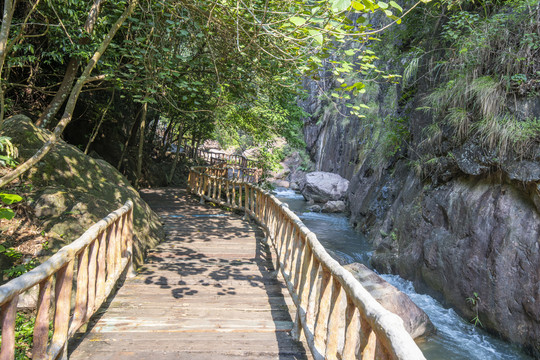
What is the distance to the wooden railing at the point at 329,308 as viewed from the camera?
1.78 m

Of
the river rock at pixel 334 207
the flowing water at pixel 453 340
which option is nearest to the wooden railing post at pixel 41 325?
the flowing water at pixel 453 340

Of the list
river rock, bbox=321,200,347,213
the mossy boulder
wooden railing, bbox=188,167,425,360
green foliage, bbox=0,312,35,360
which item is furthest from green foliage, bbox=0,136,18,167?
river rock, bbox=321,200,347,213

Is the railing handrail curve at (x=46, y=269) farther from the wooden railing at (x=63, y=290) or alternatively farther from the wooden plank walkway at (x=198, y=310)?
the wooden plank walkway at (x=198, y=310)

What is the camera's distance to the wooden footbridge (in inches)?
89.2

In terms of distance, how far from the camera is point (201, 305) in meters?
4.33

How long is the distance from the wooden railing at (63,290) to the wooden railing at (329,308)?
6.75 ft

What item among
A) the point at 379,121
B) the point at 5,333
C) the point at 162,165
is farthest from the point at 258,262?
the point at 162,165

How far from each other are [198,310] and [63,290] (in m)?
1.80

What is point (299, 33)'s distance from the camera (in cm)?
565

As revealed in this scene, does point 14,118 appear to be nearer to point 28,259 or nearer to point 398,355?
point 28,259

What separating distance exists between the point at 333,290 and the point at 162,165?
1962 centimetres

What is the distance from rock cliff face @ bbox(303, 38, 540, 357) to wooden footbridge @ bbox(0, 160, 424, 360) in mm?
3293

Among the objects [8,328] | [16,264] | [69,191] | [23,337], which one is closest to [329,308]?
[8,328]

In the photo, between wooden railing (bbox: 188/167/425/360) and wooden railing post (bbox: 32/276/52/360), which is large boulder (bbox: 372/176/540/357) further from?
wooden railing post (bbox: 32/276/52/360)
